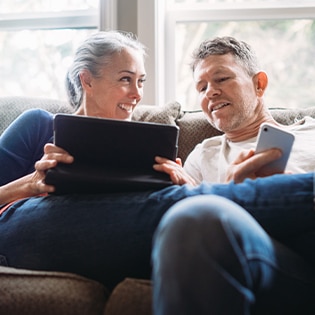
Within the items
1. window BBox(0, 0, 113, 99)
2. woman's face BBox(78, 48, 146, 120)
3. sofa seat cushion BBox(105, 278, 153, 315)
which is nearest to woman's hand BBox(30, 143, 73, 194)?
sofa seat cushion BBox(105, 278, 153, 315)

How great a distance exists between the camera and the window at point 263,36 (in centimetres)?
239

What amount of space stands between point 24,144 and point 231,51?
81cm

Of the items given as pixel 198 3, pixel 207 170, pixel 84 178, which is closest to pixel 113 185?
pixel 84 178

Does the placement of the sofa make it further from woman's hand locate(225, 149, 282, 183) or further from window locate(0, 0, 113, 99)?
window locate(0, 0, 113, 99)

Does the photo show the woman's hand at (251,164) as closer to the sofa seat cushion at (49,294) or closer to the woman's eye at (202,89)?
the sofa seat cushion at (49,294)

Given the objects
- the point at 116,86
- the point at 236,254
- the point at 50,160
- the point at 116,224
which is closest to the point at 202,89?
the point at 116,86

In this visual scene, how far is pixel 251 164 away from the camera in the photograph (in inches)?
45.6

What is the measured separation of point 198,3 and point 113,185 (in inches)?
65.0

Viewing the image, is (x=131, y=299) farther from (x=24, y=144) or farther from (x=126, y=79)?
(x=126, y=79)

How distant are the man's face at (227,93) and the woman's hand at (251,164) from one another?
47 cm

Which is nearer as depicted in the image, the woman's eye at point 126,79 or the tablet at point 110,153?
the tablet at point 110,153

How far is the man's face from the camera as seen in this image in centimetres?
171

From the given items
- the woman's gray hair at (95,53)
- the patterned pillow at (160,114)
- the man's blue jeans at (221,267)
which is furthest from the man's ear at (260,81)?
the man's blue jeans at (221,267)

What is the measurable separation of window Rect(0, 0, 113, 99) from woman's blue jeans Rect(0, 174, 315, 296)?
159cm
